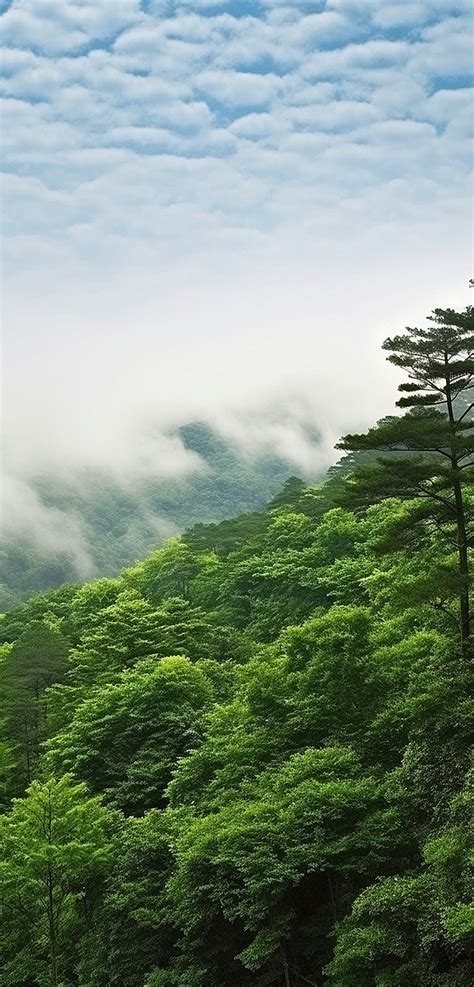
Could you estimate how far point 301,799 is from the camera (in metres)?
19.9

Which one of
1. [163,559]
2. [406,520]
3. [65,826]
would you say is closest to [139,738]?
[65,826]

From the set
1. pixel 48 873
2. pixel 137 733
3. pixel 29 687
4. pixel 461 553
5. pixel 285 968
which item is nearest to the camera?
pixel 285 968

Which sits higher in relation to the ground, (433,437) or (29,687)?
(29,687)

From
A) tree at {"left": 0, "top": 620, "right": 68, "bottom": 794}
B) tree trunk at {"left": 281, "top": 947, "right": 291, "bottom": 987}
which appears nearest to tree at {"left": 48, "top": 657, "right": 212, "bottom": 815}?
tree at {"left": 0, "top": 620, "right": 68, "bottom": 794}

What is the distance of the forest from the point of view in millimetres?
18125

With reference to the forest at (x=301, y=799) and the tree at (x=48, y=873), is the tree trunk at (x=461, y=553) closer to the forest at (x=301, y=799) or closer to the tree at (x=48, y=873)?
the forest at (x=301, y=799)

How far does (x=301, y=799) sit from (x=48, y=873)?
855 cm

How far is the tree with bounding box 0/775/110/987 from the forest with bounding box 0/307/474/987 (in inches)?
3.1

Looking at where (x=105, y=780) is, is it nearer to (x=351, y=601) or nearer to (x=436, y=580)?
(x=351, y=601)

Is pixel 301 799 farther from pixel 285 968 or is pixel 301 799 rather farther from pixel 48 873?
pixel 48 873

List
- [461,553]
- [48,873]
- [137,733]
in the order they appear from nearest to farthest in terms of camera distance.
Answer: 1. [461,553]
2. [48,873]
3. [137,733]

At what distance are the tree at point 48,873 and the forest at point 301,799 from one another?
80mm

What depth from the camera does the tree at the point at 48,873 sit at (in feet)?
77.5

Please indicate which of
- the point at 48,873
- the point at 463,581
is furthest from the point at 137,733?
the point at 463,581
